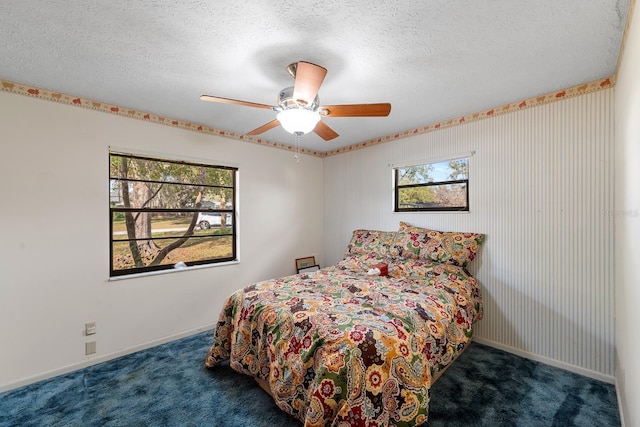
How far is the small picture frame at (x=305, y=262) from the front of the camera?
13.9 ft

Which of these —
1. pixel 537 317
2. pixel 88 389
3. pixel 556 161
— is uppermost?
pixel 556 161

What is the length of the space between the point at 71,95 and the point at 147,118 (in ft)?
1.95

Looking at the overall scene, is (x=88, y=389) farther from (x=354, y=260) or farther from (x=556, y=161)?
(x=556, y=161)

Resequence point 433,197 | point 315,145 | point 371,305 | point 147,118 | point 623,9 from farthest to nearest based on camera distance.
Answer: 1. point 315,145
2. point 433,197
3. point 147,118
4. point 371,305
5. point 623,9

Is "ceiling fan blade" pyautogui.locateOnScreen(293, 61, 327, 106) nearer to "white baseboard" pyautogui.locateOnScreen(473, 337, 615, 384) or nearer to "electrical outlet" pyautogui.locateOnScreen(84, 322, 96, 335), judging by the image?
"electrical outlet" pyautogui.locateOnScreen(84, 322, 96, 335)

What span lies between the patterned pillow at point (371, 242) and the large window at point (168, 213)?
158 centimetres

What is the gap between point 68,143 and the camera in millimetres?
2477

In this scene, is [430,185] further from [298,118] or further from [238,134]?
[238,134]

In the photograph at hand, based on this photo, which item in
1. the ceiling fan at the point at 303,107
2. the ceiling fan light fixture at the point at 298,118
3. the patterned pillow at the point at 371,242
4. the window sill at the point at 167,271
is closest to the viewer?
the ceiling fan at the point at 303,107

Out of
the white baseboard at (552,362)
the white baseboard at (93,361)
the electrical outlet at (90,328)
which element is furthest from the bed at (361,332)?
the electrical outlet at (90,328)

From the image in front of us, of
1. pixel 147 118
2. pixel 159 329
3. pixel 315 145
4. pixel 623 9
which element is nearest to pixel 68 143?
pixel 147 118

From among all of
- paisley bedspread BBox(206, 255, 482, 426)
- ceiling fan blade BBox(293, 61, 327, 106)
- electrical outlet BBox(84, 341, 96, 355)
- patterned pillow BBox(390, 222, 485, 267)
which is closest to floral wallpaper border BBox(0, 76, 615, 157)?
patterned pillow BBox(390, 222, 485, 267)

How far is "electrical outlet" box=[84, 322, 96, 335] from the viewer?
100 inches

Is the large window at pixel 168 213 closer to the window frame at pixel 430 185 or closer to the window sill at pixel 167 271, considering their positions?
the window sill at pixel 167 271
